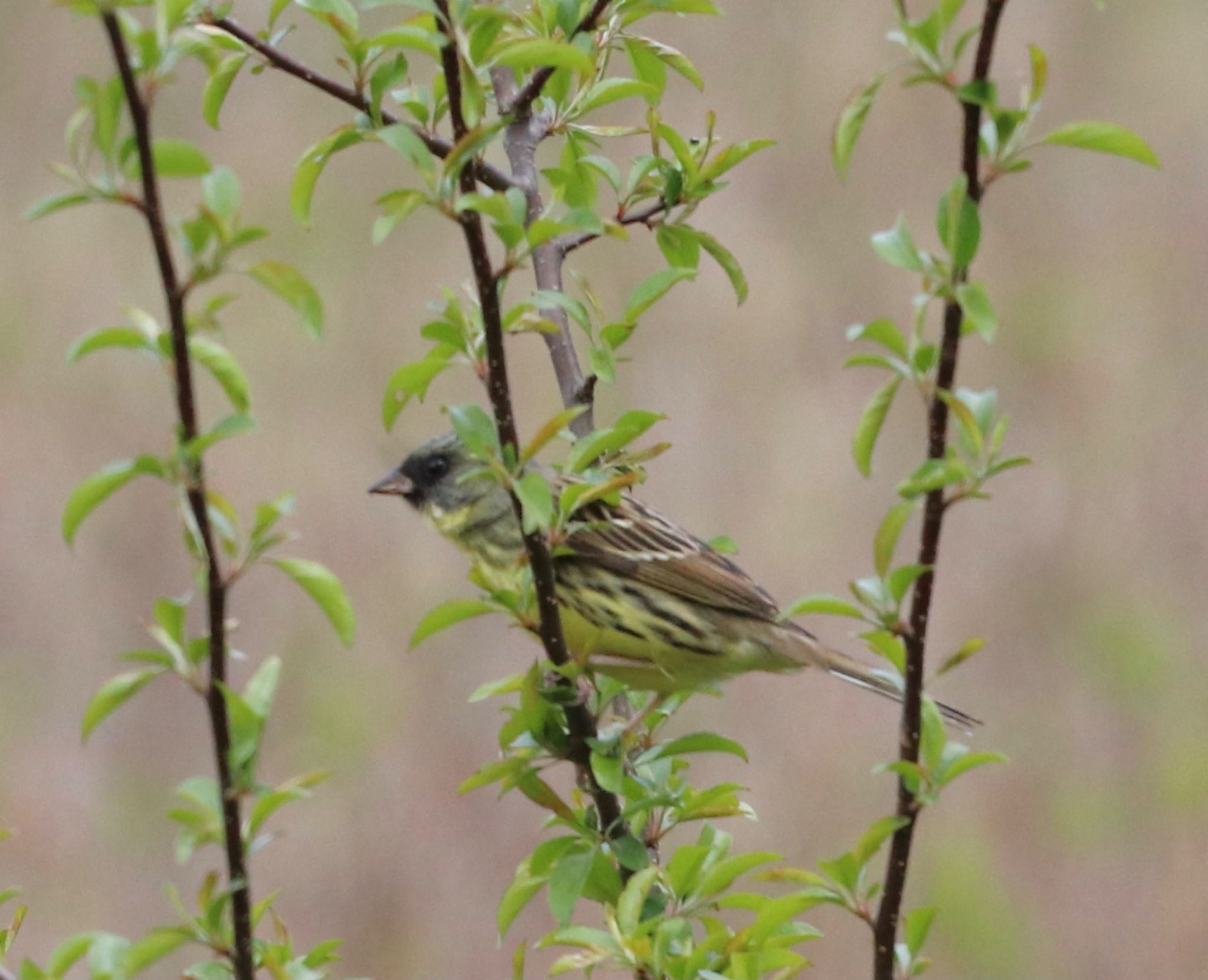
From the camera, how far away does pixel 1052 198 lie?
673 cm

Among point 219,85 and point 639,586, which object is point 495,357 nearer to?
point 219,85

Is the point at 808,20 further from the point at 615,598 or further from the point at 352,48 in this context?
the point at 352,48

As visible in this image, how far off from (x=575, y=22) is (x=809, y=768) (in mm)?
4508

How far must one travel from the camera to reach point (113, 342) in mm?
1139

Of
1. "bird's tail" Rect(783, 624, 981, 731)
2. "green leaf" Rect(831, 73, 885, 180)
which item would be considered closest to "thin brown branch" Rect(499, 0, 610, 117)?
"green leaf" Rect(831, 73, 885, 180)

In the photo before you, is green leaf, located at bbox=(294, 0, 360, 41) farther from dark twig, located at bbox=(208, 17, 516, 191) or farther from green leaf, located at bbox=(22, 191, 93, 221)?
green leaf, located at bbox=(22, 191, 93, 221)

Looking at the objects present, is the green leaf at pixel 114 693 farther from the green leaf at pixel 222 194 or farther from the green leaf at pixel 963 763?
the green leaf at pixel 963 763

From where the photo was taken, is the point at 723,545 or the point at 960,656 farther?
the point at 723,545

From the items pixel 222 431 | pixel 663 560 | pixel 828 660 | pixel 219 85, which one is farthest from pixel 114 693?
pixel 828 660

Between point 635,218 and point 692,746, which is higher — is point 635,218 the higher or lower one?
the higher one

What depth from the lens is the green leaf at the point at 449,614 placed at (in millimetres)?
1496

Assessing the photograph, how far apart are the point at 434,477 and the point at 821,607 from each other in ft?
5.26

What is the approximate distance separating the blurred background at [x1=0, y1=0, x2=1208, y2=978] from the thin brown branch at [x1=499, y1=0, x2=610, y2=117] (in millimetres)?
4136

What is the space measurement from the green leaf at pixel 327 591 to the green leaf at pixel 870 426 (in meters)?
0.43
